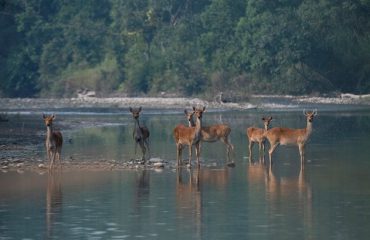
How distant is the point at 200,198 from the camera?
22.0 m

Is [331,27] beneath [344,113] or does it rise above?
above

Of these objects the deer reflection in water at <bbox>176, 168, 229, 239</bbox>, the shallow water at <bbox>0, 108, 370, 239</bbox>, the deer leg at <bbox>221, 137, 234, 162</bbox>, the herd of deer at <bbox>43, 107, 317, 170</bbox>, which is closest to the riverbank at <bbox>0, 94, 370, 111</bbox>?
the shallow water at <bbox>0, 108, 370, 239</bbox>

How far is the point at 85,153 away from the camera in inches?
1240

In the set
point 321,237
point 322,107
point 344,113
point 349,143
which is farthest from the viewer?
point 322,107

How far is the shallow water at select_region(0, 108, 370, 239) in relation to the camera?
1839 centimetres

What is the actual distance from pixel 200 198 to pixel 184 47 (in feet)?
189

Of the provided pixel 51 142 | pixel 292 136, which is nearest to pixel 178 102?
pixel 292 136

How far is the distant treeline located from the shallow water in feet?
129

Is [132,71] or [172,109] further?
[132,71]

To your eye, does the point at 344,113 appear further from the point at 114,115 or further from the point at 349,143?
the point at 349,143

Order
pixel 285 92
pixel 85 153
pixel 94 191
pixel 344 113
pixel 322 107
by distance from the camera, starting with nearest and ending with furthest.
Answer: pixel 94 191, pixel 85 153, pixel 344 113, pixel 322 107, pixel 285 92

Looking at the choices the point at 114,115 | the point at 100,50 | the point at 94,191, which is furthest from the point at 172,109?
the point at 94,191

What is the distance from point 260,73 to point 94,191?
5129 cm

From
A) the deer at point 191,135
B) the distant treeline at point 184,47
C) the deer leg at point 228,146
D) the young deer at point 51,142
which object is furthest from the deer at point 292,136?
the distant treeline at point 184,47
